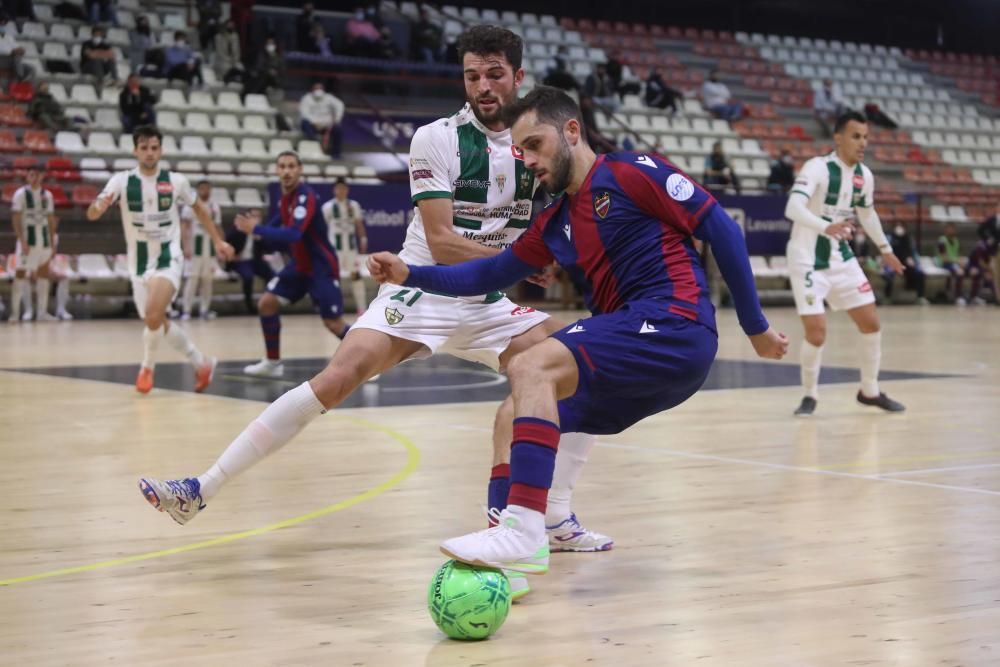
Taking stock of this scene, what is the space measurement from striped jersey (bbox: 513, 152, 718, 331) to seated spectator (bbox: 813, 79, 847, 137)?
30.9 metres

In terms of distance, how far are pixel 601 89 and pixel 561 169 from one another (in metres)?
25.9

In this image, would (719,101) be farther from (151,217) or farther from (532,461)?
(532,461)

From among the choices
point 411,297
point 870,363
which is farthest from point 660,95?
point 411,297

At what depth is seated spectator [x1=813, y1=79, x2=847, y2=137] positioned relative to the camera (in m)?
34.8

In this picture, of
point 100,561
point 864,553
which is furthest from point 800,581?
point 100,561

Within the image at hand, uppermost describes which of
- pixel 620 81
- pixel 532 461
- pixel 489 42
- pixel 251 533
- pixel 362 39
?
pixel 362 39

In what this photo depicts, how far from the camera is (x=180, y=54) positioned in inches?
963

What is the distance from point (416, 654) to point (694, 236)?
1.74m

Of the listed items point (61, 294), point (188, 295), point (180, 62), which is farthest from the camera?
point (180, 62)

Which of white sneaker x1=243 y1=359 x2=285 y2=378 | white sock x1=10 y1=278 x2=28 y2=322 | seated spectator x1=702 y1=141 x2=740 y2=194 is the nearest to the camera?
white sneaker x1=243 y1=359 x2=285 y2=378

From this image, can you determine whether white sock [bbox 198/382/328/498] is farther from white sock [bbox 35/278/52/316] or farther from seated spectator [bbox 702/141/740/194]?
seated spectator [bbox 702/141/740/194]

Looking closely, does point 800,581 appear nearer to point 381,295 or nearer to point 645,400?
point 645,400

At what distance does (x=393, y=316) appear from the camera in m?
5.50

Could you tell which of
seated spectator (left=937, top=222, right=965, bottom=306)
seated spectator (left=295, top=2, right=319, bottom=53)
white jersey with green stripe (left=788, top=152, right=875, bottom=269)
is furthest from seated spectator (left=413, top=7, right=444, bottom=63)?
white jersey with green stripe (left=788, top=152, right=875, bottom=269)
